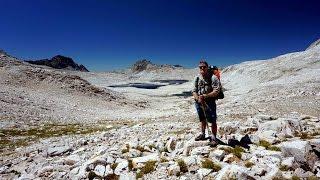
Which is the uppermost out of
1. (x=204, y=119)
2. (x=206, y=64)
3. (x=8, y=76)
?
(x=8, y=76)

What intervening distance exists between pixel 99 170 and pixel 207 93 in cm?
518

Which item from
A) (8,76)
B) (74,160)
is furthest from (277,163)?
Answer: (8,76)

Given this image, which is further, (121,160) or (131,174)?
(121,160)

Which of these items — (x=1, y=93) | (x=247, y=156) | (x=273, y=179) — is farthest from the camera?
(x=1, y=93)

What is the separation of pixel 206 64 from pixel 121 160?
16.4 feet

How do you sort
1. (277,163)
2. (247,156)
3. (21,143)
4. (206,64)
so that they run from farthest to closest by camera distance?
(21,143) → (206,64) → (247,156) → (277,163)

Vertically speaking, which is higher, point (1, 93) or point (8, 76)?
point (8, 76)

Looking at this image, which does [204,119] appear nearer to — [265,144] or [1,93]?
[265,144]

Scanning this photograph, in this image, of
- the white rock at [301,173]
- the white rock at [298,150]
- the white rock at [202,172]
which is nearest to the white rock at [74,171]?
the white rock at [202,172]

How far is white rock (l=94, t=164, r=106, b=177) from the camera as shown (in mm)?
13223

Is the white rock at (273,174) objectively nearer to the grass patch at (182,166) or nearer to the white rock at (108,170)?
the grass patch at (182,166)

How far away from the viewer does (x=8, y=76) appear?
6619 cm

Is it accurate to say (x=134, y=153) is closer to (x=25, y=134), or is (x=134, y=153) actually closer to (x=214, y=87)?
(x=214, y=87)

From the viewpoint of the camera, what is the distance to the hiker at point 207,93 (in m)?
14.6
